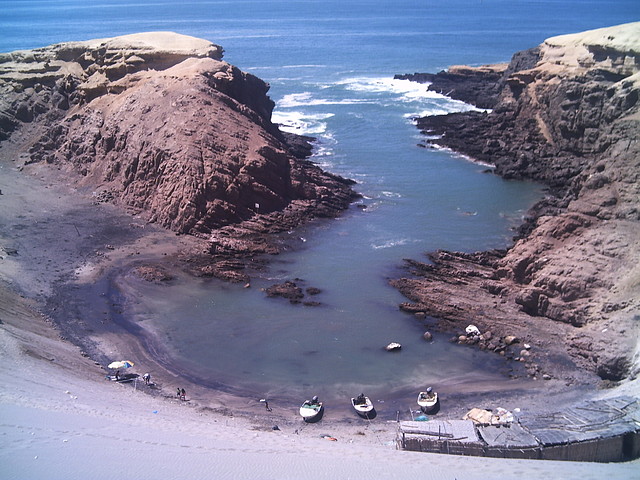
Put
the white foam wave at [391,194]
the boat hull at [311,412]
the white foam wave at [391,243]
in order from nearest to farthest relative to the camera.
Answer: the boat hull at [311,412] < the white foam wave at [391,243] < the white foam wave at [391,194]

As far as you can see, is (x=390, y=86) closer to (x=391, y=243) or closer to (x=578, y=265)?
(x=391, y=243)

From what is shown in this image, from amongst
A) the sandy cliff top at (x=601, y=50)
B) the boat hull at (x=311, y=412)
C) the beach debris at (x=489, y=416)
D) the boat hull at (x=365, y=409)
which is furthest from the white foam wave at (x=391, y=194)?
the beach debris at (x=489, y=416)

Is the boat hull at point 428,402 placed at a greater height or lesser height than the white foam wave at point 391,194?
lesser

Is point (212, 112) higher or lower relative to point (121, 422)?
Answer: higher

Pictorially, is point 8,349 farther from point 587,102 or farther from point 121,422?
point 587,102

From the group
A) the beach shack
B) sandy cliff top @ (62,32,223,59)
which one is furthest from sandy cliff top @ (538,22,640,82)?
the beach shack

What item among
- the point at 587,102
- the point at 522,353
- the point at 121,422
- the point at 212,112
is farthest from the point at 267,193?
the point at 587,102

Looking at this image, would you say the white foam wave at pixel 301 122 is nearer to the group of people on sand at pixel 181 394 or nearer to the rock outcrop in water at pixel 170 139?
the rock outcrop in water at pixel 170 139
